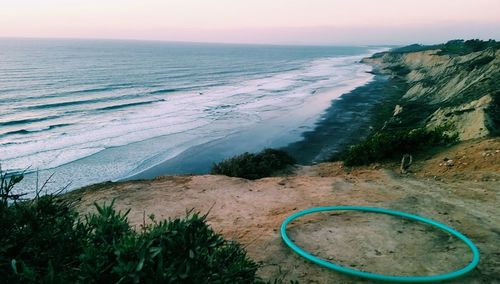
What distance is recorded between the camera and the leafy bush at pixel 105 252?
155 inches

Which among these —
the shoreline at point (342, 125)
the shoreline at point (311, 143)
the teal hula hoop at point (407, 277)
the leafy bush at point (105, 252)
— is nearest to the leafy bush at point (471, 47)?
the shoreline at point (342, 125)

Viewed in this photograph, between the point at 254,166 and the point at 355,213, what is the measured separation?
26.5ft

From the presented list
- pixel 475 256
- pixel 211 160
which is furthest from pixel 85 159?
pixel 475 256

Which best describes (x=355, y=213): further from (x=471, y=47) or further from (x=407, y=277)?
(x=471, y=47)

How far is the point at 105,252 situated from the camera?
13.6 feet

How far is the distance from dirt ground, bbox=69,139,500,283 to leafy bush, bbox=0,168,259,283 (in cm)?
123

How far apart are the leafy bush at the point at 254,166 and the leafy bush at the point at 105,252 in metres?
12.0

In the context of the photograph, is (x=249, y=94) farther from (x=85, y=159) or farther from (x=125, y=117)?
(x=85, y=159)

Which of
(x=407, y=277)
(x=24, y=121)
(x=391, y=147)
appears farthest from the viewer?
(x=24, y=121)

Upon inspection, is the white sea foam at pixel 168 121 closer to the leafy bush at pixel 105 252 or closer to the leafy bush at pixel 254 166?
the leafy bush at pixel 254 166

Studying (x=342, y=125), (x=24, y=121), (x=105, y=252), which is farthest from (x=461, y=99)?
(x=24, y=121)

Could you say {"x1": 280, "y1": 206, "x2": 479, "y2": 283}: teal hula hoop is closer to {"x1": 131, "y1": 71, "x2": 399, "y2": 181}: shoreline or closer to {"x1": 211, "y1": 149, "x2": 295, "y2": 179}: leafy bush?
{"x1": 211, "y1": 149, "x2": 295, "y2": 179}: leafy bush

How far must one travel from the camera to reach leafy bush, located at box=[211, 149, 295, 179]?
17281 millimetres

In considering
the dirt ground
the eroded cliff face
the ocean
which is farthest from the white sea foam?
the dirt ground
